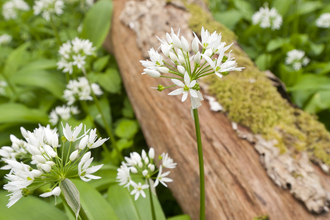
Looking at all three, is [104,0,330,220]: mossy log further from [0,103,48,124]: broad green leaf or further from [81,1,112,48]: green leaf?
[0,103,48,124]: broad green leaf

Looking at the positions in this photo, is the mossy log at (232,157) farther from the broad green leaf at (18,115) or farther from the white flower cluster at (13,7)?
the white flower cluster at (13,7)

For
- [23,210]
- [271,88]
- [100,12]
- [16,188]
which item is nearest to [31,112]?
[23,210]

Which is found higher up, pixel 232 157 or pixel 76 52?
pixel 76 52

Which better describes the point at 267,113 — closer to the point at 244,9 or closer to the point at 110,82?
the point at 110,82

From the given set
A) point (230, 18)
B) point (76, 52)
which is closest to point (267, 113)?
point (76, 52)

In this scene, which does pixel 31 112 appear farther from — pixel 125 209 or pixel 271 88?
pixel 271 88

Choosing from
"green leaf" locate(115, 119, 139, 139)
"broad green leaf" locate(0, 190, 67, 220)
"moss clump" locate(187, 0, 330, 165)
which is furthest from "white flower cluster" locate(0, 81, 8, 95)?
"moss clump" locate(187, 0, 330, 165)
